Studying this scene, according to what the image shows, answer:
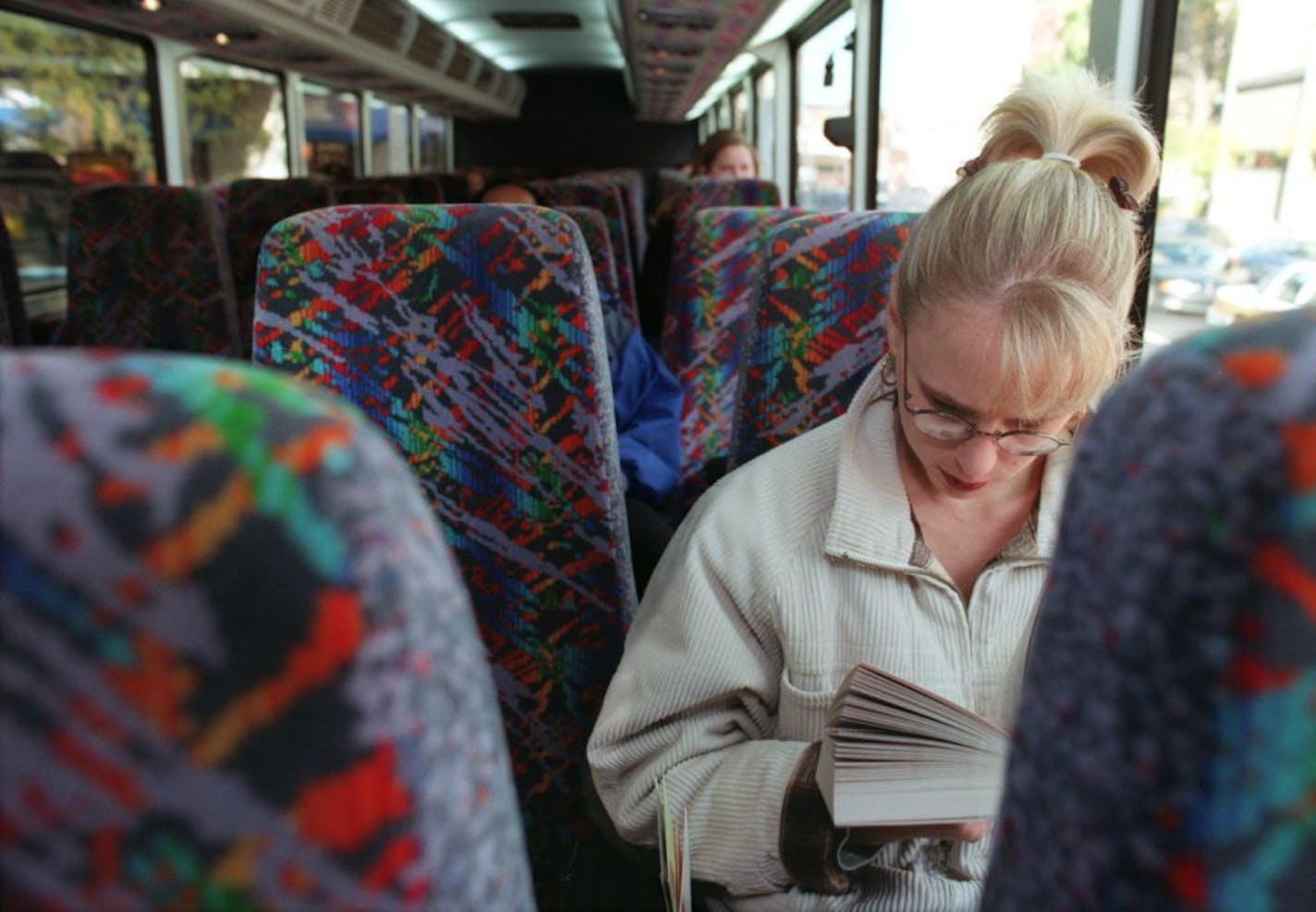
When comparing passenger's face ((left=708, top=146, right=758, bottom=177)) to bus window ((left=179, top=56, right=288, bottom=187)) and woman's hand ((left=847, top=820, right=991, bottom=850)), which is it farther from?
woman's hand ((left=847, top=820, right=991, bottom=850))

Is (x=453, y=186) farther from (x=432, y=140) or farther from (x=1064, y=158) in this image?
(x=432, y=140)

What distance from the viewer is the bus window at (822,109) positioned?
477 cm

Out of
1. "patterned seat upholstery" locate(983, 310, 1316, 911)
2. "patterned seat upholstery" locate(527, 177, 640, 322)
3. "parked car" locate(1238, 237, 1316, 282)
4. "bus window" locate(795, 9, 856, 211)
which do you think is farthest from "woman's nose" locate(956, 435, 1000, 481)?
"bus window" locate(795, 9, 856, 211)

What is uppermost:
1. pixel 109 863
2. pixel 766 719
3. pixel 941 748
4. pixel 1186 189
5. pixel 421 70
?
pixel 421 70

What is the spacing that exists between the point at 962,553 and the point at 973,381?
188 millimetres

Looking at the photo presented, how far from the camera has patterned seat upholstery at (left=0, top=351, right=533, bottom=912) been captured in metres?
0.28

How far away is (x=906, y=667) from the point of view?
98cm

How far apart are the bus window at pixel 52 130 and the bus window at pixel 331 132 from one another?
229 centimetres

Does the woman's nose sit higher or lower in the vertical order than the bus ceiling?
lower

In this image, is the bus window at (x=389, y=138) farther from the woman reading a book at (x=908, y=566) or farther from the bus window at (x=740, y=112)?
the woman reading a book at (x=908, y=566)

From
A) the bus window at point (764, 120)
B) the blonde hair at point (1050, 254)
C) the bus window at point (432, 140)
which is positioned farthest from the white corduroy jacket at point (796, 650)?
the bus window at point (432, 140)

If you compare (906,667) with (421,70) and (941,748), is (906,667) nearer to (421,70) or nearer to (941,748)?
(941,748)

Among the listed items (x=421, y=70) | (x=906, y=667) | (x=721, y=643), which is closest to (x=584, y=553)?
(x=721, y=643)

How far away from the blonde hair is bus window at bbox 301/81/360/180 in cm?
680
